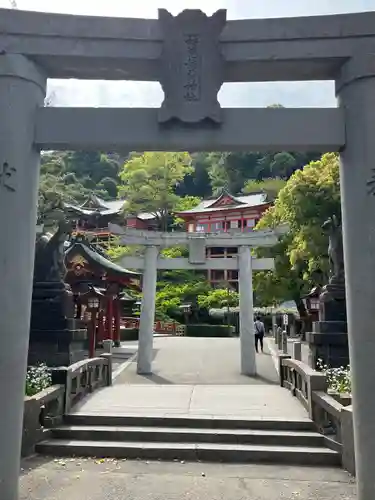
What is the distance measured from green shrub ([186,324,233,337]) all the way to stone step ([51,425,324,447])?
30.1 meters

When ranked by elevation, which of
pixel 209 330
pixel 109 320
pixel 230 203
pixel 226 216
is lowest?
pixel 209 330

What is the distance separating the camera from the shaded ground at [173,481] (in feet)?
16.1

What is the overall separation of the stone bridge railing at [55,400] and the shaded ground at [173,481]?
406mm

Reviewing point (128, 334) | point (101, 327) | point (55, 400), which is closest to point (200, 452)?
point (55, 400)

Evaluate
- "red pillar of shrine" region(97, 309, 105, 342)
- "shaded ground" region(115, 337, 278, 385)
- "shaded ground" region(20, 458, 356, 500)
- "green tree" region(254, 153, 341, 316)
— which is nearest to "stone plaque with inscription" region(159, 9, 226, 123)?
"shaded ground" region(20, 458, 356, 500)

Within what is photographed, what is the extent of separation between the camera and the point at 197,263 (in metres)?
16.3

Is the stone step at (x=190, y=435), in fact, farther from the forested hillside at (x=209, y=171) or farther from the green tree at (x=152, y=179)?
the forested hillside at (x=209, y=171)

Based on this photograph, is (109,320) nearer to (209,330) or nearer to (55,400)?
(209,330)

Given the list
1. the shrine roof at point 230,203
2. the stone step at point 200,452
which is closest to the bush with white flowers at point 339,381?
the stone step at point 200,452

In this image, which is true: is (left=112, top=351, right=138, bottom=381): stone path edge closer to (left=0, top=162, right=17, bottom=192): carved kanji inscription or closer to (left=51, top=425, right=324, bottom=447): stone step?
(left=51, top=425, right=324, bottom=447): stone step

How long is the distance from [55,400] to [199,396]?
3.30m

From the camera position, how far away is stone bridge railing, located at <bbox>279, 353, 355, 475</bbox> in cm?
573

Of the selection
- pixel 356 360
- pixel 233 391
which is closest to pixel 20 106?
pixel 356 360

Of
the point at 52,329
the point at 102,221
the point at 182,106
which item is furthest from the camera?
the point at 102,221
